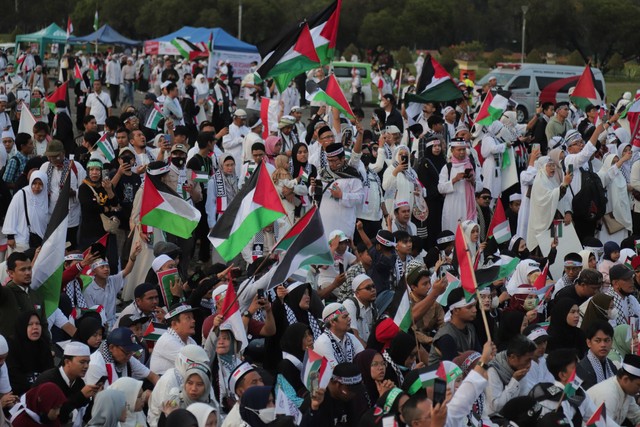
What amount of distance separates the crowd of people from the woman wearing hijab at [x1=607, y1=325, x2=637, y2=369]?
0.06ft

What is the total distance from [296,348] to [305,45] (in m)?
6.56

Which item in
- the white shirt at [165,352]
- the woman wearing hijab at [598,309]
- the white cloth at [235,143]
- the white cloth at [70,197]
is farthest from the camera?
the white cloth at [235,143]

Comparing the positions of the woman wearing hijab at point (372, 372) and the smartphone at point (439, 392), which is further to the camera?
the woman wearing hijab at point (372, 372)

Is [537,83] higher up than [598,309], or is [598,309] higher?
[598,309]

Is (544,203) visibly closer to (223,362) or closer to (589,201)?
(589,201)

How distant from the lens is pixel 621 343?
9.70 m

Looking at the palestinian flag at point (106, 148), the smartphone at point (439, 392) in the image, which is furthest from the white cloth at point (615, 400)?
the palestinian flag at point (106, 148)

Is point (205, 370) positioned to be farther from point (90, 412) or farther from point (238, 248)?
point (238, 248)

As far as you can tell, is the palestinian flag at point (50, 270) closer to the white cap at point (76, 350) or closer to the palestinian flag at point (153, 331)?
the palestinian flag at point (153, 331)

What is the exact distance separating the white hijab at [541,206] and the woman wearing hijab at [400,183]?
4.65 feet

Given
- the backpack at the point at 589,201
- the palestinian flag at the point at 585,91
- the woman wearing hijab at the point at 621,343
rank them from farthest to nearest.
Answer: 1. the palestinian flag at the point at 585,91
2. the backpack at the point at 589,201
3. the woman wearing hijab at the point at 621,343

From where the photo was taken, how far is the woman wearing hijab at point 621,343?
377 inches

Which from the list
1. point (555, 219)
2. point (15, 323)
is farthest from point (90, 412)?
point (555, 219)

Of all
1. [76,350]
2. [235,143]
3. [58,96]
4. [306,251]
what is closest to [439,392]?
[76,350]
